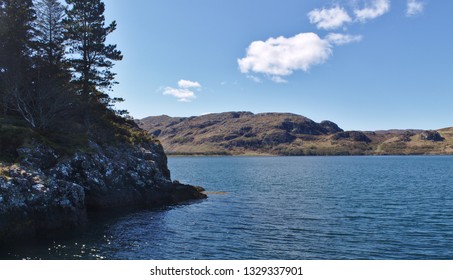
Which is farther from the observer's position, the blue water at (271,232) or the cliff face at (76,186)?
the cliff face at (76,186)

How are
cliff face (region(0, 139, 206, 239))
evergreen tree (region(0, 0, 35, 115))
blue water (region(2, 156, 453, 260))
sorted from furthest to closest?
evergreen tree (region(0, 0, 35, 115))
cliff face (region(0, 139, 206, 239))
blue water (region(2, 156, 453, 260))

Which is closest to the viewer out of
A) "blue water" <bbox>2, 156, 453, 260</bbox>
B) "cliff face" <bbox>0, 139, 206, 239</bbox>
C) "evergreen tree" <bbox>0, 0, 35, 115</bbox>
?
"blue water" <bbox>2, 156, 453, 260</bbox>

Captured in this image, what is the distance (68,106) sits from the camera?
55.1 metres

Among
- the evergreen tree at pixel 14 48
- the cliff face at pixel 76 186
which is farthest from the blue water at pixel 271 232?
the evergreen tree at pixel 14 48

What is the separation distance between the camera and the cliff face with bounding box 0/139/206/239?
103 ft

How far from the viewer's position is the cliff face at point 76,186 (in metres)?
31.4

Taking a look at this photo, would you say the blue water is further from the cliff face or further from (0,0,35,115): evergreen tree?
(0,0,35,115): evergreen tree

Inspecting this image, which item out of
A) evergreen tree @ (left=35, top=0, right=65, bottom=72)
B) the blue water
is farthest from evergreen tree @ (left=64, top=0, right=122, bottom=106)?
the blue water

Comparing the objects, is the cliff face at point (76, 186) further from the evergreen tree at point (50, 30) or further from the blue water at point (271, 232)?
the evergreen tree at point (50, 30)

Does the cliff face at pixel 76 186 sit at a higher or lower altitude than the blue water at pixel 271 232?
higher

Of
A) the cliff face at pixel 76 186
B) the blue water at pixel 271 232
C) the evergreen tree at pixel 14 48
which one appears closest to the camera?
the blue water at pixel 271 232

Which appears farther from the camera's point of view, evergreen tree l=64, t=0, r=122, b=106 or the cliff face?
evergreen tree l=64, t=0, r=122, b=106

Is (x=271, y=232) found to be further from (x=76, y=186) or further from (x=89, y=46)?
(x=89, y=46)
